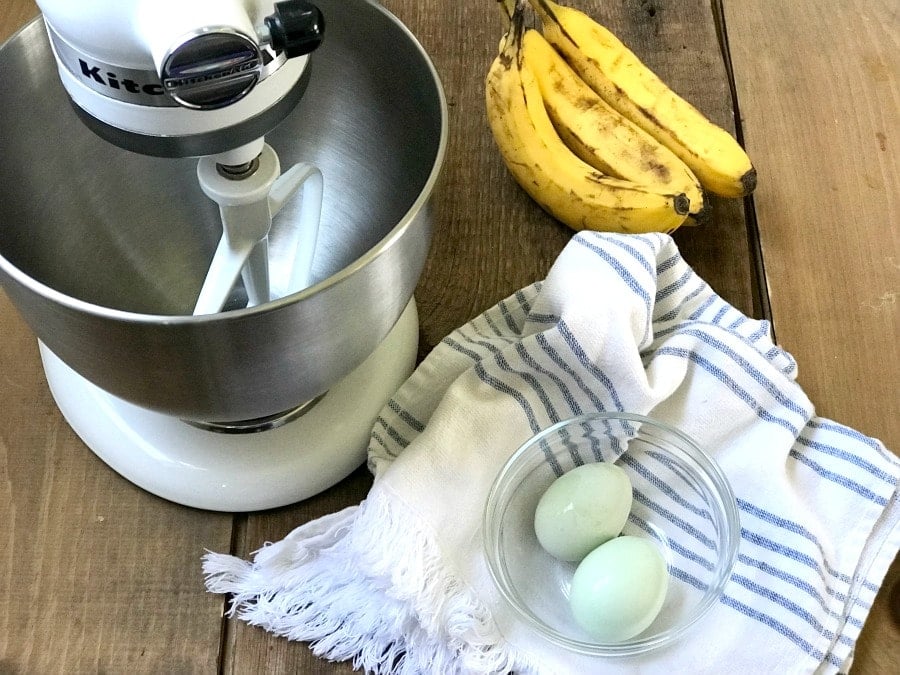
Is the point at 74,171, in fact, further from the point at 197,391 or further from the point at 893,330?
the point at 893,330

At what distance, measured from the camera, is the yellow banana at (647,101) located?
587 millimetres

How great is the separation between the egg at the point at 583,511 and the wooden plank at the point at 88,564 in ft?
0.55

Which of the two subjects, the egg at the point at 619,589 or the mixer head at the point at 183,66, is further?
the egg at the point at 619,589

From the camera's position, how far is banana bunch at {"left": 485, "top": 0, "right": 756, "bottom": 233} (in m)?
0.56

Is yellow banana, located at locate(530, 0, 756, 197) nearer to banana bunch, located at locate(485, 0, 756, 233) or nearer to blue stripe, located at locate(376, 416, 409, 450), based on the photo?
banana bunch, located at locate(485, 0, 756, 233)

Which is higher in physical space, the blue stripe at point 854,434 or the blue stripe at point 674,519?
the blue stripe at point 854,434

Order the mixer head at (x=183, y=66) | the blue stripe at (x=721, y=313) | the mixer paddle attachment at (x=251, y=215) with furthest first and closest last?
the blue stripe at (x=721, y=313)
the mixer paddle attachment at (x=251, y=215)
the mixer head at (x=183, y=66)

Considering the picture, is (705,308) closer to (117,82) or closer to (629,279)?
(629,279)

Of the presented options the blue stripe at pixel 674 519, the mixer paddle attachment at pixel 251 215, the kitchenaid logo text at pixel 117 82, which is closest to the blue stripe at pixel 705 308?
the blue stripe at pixel 674 519

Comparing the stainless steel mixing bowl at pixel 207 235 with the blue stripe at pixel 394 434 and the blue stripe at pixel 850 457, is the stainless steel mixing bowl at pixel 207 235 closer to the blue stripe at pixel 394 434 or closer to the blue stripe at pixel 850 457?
the blue stripe at pixel 394 434

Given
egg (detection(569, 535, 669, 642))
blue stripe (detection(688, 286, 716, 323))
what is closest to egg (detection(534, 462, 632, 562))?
egg (detection(569, 535, 669, 642))

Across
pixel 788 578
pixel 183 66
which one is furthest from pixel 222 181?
pixel 788 578

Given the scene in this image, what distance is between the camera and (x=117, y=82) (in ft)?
1.04

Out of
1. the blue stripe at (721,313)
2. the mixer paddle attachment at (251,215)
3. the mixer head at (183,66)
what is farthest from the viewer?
the blue stripe at (721,313)
